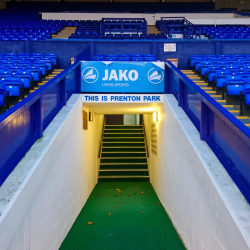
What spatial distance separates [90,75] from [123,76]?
0.71 metres

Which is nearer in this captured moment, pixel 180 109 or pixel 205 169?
pixel 205 169

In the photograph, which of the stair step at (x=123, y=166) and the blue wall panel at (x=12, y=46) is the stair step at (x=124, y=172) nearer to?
the stair step at (x=123, y=166)

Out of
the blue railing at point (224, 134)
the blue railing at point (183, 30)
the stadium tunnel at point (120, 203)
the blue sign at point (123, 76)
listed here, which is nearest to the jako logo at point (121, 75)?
the blue sign at point (123, 76)

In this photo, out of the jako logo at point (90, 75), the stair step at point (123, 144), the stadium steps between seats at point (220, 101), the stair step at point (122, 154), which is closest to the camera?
the stadium steps between seats at point (220, 101)

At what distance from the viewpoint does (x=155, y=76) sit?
5.80 m

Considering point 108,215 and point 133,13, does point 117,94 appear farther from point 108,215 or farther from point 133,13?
point 133,13

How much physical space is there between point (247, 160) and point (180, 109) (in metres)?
2.35

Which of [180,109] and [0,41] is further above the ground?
[0,41]

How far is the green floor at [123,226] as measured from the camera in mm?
3809

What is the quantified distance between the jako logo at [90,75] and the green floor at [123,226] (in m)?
2.67

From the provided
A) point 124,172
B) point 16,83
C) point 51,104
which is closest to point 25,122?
point 51,104

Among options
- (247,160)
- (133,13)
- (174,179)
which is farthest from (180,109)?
(133,13)

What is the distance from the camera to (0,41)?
32.9ft

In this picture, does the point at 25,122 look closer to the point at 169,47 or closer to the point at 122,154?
the point at 122,154
